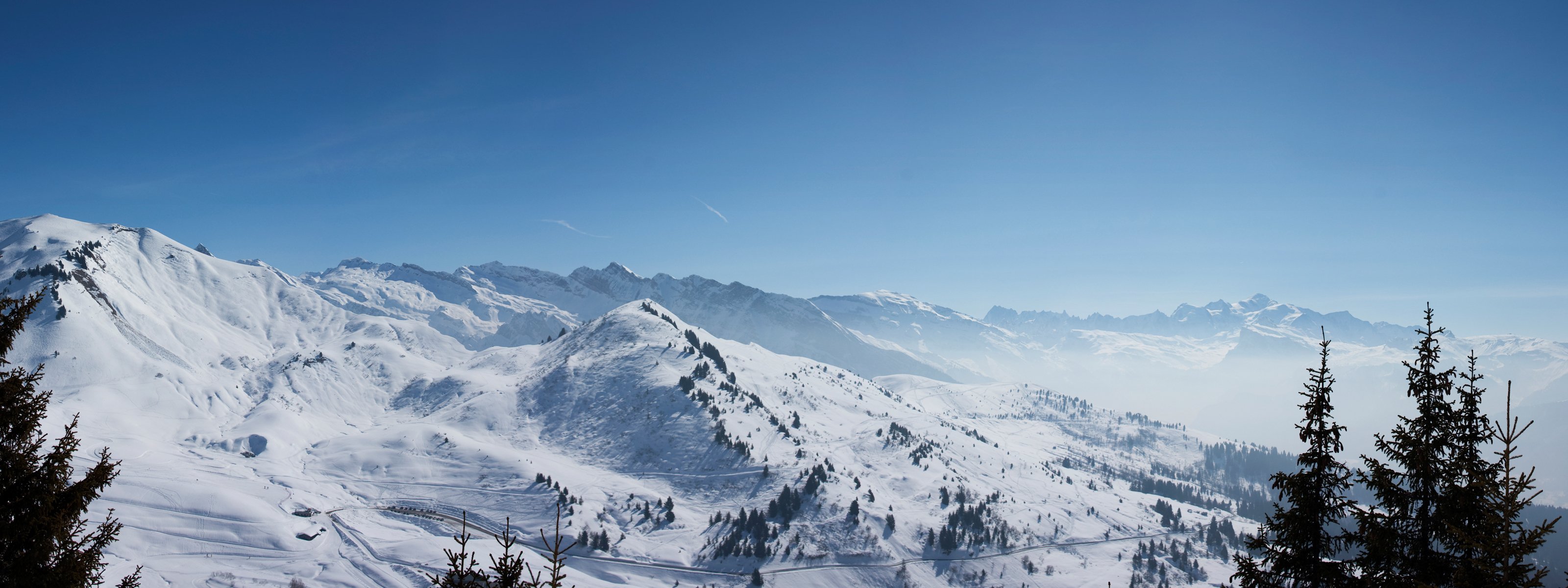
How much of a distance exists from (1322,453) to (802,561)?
173 m

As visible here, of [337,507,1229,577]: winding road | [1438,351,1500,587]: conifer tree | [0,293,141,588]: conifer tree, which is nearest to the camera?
[1438,351,1500,587]: conifer tree

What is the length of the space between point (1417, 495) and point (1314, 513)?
105 inches

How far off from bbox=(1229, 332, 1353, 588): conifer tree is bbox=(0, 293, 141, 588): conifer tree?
103 feet

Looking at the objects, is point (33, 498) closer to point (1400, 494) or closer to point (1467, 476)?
point (1400, 494)

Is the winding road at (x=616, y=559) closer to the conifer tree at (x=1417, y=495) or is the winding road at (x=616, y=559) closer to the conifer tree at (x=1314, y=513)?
the conifer tree at (x=1314, y=513)

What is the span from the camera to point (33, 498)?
1903 cm

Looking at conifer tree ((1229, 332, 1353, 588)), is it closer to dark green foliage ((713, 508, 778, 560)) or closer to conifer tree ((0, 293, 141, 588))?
conifer tree ((0, 293, 141, 588))

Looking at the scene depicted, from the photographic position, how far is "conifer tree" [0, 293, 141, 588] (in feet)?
61.0

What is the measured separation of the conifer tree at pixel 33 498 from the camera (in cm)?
1859

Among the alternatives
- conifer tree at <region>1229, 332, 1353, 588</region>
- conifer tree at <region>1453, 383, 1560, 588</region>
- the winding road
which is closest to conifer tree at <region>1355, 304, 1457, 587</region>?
conifer tree at <region>1229, 332, 1353, 588</region>

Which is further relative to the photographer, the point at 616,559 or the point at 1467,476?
the point at 616,559

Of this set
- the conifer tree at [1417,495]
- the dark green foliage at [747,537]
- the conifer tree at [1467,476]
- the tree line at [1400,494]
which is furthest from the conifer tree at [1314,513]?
the dark green foliage at [747,537]

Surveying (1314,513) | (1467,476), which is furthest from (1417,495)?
(1314,513)

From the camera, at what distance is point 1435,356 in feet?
64.5
